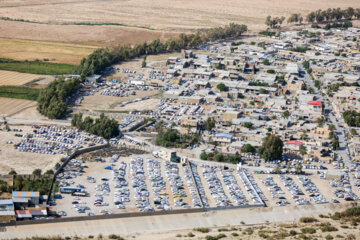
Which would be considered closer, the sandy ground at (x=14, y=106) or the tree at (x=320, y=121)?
the tree at (x=320, y=121)

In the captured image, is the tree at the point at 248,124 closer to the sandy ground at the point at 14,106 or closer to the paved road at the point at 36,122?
the paved road at the point at 36,122

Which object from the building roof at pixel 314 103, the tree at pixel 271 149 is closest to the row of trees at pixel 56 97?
the tree at pixel 271 149

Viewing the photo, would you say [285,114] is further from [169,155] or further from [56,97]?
[56,97]

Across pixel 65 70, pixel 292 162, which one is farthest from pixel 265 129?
pixel 65 70

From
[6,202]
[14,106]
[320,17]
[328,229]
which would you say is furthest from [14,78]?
[320,17]

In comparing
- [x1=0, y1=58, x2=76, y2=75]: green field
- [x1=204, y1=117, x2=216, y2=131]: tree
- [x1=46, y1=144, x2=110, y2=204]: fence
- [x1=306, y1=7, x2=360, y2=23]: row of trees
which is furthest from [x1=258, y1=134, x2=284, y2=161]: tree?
[x1=306, y1=7, x2=360, y2=23]: row of trees

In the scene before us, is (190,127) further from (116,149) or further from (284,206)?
(284,206)
